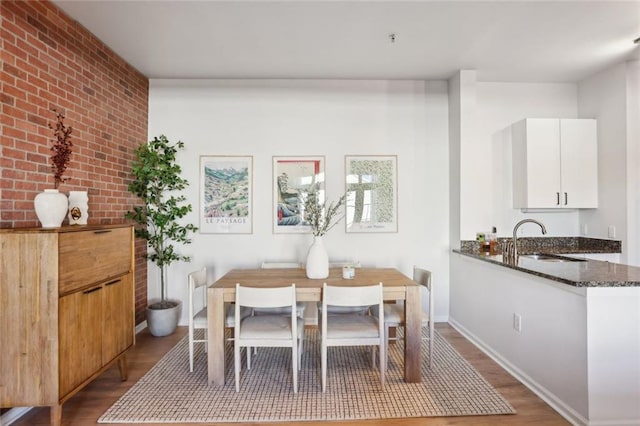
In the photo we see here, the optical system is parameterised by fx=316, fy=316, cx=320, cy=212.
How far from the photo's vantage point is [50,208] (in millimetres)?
1997

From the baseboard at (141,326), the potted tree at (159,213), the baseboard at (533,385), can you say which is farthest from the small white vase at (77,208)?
the baseboard at (533,385)

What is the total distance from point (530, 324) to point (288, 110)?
315 centimetres

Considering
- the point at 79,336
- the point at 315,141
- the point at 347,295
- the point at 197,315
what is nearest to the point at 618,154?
the point at 315,141

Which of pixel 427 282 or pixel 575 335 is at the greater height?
pixel 427 282

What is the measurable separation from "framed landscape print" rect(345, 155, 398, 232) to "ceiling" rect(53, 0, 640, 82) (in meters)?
0.99

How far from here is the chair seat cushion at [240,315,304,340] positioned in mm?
2334

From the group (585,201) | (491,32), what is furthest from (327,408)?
(585,201)

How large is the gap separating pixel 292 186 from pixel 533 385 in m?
2.85

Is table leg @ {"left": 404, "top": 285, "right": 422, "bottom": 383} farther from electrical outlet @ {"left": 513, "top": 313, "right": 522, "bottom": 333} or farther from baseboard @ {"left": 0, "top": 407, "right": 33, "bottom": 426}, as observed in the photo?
baseboard @ {"left": 0, "top": 407, "right": 33, "bottom": 426}

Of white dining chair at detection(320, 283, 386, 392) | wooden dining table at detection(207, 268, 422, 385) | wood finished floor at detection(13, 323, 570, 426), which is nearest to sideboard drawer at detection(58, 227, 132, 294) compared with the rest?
wooden dining table at detection(207, 268, 422, 385)

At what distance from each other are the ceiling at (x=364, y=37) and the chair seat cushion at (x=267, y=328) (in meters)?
2.44

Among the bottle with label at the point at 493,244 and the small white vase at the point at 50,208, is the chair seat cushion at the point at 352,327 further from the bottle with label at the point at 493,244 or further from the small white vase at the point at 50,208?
the small white vase at the point at 50,208

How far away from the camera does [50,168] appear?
2357 mm

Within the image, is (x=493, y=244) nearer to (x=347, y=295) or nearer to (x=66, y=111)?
(x=347, y=295)
